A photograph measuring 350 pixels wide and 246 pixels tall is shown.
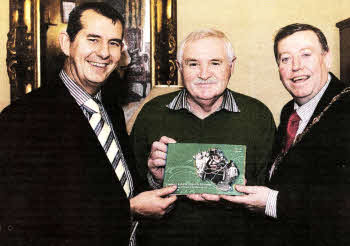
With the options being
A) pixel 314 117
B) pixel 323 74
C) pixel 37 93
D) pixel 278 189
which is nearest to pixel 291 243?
pixel 278 189

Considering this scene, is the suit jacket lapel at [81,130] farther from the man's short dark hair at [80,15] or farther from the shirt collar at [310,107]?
the shirt collar at [310,107]

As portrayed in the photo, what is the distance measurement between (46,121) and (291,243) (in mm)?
1512

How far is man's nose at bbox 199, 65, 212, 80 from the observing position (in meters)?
2.29

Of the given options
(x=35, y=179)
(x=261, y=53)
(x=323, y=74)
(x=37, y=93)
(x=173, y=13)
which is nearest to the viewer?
(x=35, y=179)

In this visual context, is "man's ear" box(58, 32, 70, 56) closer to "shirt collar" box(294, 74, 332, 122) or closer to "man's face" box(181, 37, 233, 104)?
"man's face" box(181, 37, 233, 104)

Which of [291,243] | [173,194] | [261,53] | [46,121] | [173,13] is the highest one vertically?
[173,13]

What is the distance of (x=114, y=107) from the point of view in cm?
251

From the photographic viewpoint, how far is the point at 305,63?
219 centimetres

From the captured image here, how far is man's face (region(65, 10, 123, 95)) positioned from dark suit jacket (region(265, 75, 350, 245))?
120cm

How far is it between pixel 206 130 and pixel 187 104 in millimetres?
231

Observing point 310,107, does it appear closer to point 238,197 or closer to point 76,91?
point 238,197

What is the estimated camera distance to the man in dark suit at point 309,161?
1919 millimetres

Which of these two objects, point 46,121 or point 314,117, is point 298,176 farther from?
point 46,121

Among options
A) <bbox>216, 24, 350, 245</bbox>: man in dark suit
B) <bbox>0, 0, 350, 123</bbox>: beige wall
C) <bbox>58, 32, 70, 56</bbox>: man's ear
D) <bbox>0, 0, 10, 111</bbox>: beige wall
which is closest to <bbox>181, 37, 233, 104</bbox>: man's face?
<bbox>216, 24, 350, 245</bbox>: man in dark suit
